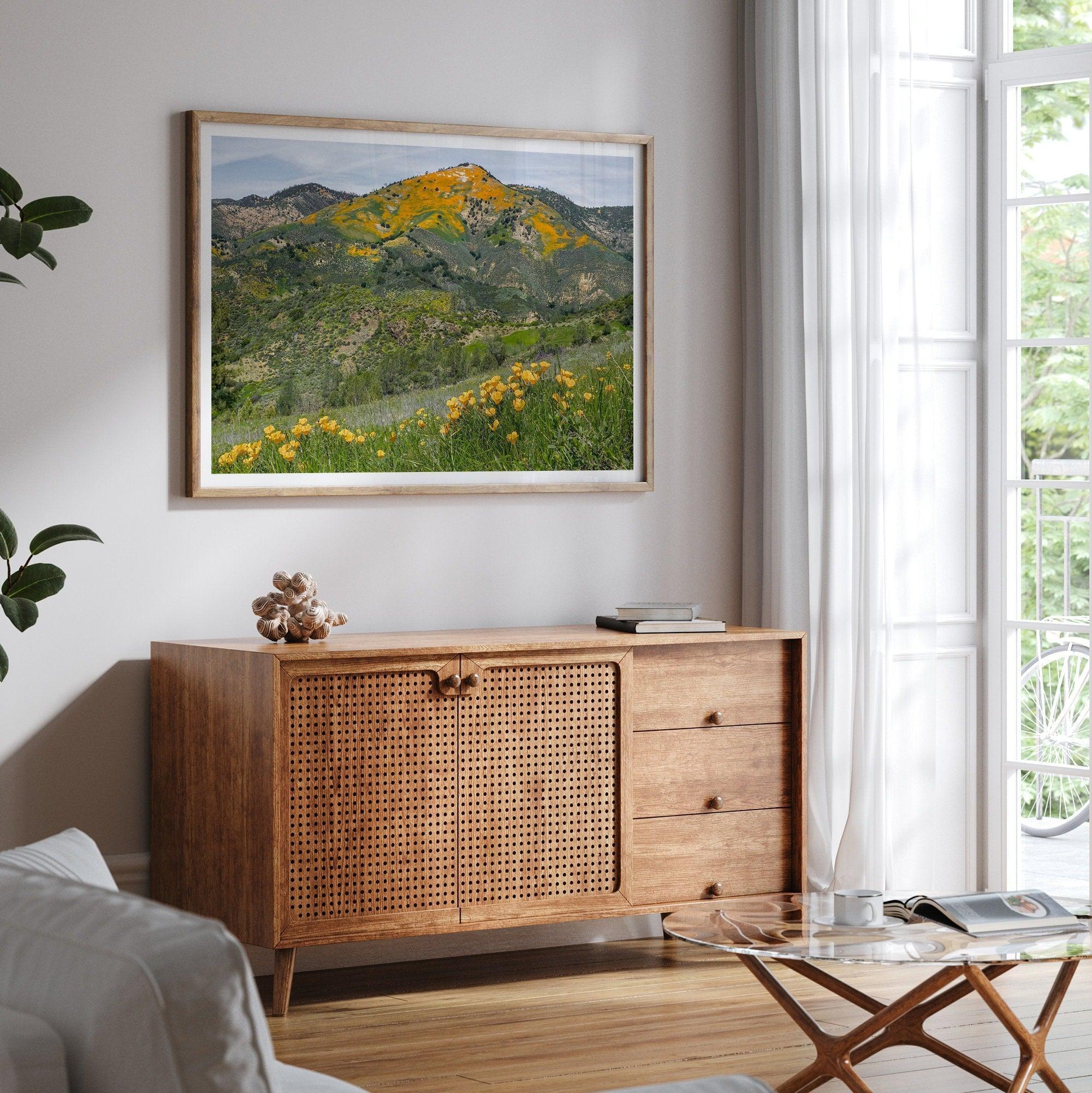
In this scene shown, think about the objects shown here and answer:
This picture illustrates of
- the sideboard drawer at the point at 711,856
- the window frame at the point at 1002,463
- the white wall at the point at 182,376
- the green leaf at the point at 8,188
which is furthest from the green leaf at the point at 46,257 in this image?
the window frame at the point at 1002,463

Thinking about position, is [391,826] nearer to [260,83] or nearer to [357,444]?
[357,444]

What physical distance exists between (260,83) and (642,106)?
42.6 inches

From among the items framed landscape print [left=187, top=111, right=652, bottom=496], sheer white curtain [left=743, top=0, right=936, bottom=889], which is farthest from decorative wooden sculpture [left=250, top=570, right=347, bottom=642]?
sheer white curtain [left=743, top=0, right=936, bottom=889]

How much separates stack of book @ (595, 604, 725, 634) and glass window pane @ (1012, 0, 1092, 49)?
6.14 feet

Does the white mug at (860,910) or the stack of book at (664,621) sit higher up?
the stack of book at (664,621)

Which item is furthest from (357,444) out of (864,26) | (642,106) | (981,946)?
(981,946)

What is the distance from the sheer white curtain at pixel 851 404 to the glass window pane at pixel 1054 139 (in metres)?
0.31

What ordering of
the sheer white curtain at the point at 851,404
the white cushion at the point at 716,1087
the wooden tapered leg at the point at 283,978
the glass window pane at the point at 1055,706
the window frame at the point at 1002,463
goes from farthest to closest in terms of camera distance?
the window frame at the point at 1002,463 → the glass window pane at the point at 1055,706 → the sheer white curtain at the point at 851,404 → the wooden tapered leg at the point at 283,978 → the white cushion at the point at 716,1087

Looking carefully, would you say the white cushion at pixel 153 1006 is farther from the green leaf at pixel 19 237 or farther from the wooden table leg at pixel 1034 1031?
the green leaf at pixel 19 237

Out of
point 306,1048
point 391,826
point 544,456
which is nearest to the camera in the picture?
point 306,1048

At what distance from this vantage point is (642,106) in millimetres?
4473

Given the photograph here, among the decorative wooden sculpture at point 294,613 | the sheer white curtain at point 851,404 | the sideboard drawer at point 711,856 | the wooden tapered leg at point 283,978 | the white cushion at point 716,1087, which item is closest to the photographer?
the white cushion at point 716,1087

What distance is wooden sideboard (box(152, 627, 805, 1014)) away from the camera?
359 centimetres

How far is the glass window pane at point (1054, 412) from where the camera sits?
4398 mm
